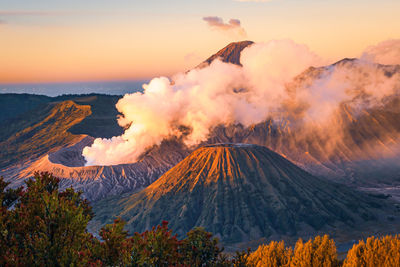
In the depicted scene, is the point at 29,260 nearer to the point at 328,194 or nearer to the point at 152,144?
the point at 328,194

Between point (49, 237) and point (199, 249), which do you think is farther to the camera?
point (199, 249)

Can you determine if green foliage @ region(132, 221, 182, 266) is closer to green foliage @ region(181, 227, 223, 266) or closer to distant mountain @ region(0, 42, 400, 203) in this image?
green foliage @ region(181, 227, 223, 266)

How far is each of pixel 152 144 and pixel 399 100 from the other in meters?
107

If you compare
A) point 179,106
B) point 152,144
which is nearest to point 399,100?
point 179,106

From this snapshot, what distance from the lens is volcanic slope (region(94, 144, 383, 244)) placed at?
7562 centimetres

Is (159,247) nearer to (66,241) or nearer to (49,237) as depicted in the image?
(66,241)

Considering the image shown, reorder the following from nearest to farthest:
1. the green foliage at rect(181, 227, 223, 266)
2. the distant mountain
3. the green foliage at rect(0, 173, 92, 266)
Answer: the green foliage at rect(0, 173, 92, 266) < the green foliage at rect(181, 227, 223, 266) < the distant mountain

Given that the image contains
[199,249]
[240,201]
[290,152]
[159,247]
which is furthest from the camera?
[290,152]

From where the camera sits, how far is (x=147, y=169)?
114m

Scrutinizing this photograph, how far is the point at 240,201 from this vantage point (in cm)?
7962

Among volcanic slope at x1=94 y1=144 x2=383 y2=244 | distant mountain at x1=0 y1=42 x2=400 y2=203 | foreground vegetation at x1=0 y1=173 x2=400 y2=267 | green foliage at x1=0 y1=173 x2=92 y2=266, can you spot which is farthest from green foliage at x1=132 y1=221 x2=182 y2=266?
distant mountain at x1=0 y1=42 x2=400 y2=203

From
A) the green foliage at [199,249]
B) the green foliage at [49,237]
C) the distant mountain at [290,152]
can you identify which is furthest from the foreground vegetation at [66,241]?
the distant mountain at [290,152]

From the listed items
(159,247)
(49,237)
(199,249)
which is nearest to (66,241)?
(49,237)

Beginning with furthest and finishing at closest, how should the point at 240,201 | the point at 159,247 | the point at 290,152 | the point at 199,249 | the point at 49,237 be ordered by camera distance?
1. the point at 290,152
2. the point at 240,201
3. the point at 199,249
4. the point at 159,247
5. the point at 49,237
